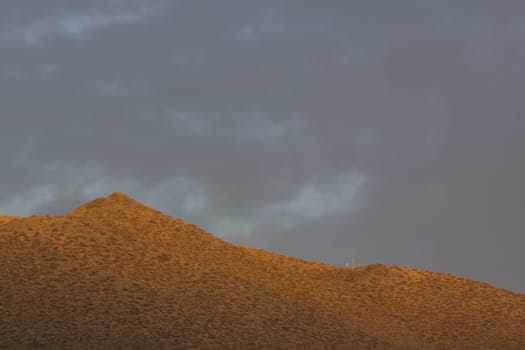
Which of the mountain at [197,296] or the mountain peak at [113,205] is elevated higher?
the mountain peak at [113,205]

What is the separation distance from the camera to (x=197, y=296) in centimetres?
2669

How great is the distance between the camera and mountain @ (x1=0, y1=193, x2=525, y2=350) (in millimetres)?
23284

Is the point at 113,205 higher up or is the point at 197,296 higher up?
the point at 113,205

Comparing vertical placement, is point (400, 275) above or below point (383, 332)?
above

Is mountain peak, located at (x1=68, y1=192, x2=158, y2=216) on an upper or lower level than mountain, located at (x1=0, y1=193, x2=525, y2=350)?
upper

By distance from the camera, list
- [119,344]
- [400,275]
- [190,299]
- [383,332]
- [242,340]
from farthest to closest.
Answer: [400,275]
[383,332]
[190,299]
[242,340]
[119,344]

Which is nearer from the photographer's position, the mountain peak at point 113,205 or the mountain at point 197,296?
the mountain at point 197,296

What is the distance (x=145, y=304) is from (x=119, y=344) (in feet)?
10.8

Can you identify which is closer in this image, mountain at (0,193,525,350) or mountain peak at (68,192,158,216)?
mountain at (0,193,525,350)

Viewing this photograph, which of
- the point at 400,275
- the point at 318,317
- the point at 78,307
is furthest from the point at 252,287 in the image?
the point at 400,275

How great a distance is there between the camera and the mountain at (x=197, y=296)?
76.4ft

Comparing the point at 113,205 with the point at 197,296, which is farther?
the point at 113,205

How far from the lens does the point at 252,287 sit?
29.0 m

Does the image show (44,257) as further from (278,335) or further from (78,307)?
(278,335)
